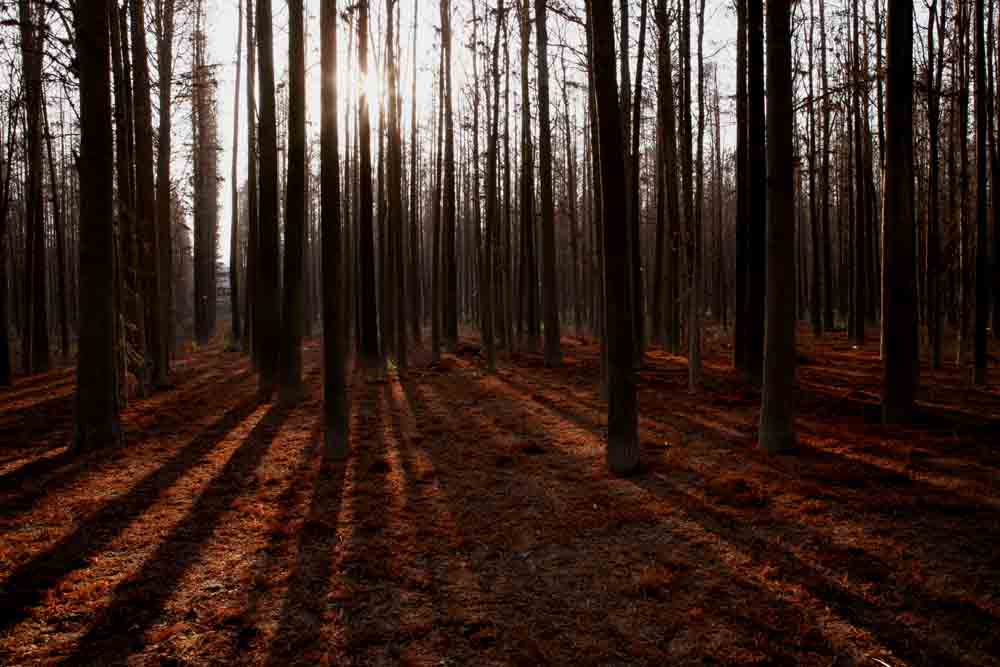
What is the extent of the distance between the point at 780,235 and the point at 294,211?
7.39 meters

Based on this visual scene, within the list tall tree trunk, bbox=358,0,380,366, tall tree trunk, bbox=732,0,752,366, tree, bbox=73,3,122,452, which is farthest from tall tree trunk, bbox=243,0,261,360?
tall tree trunk, bbox=732,0,752,366

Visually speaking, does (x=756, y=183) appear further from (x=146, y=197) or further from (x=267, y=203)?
(x=146, y=197)

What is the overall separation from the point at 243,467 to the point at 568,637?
4.72 meters

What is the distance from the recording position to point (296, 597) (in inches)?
140

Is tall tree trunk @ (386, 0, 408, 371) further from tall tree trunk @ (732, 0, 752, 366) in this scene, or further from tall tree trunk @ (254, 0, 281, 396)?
tall tree trunk @ (732, 0, 752, 366)

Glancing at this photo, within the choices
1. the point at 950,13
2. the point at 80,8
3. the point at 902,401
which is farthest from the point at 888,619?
the point at 950,13

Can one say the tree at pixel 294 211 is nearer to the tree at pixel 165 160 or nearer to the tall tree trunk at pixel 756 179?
the tree at pixel 165 160

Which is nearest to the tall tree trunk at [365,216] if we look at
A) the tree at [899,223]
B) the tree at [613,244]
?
the tree at [613,244]

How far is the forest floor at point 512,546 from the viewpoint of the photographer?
9.96 ft

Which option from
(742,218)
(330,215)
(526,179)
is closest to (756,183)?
(742,218)

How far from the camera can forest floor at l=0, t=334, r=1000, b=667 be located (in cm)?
304

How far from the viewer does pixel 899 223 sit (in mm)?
6980

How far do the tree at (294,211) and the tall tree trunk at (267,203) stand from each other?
0.84 meters

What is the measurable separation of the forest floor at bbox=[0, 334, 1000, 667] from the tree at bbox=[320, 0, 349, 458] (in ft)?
3.72
